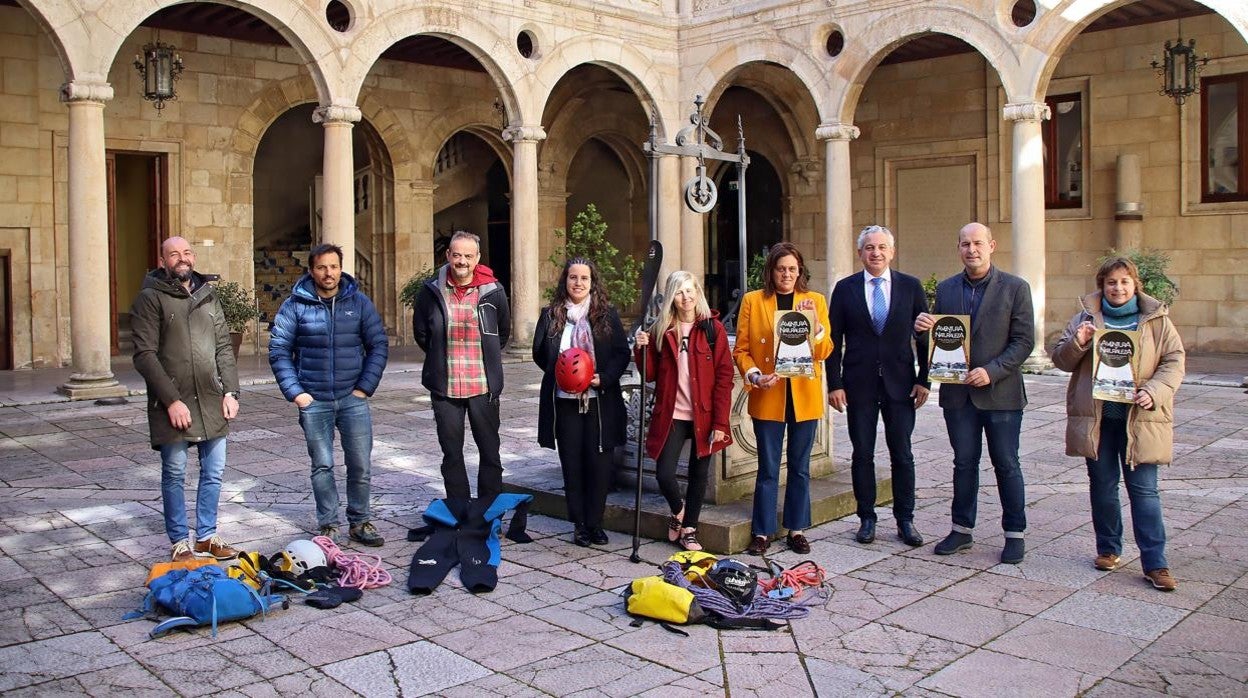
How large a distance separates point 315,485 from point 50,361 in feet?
36.3

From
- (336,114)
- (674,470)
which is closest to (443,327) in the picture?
(674,470)

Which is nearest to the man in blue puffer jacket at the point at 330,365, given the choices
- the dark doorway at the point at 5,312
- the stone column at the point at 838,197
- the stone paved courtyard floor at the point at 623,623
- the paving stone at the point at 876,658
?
the stone paved courtyard floor at the point at 623,623

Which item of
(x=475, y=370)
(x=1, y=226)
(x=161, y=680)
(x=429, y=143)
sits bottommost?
(x=161, y=680)

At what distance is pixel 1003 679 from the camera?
3.93 metres

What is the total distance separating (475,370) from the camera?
5898 mm

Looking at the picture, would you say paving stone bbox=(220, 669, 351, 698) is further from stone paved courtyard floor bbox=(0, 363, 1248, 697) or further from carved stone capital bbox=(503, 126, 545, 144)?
carved stone capital bbox=(503, 126, 545, 144)

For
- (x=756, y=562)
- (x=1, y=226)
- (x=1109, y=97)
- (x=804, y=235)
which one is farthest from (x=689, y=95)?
(x=756, y=562)

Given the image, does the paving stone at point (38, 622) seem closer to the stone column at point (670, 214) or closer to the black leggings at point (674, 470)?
the black leggings at point (674, 470)

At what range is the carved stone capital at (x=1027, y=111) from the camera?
13680 millimetres

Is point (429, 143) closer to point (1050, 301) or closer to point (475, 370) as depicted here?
point (1050, 301)

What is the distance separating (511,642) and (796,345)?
2.01m

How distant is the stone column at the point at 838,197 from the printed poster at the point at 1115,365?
1048 cm

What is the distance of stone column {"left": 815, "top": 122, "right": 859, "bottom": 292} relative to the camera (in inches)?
610

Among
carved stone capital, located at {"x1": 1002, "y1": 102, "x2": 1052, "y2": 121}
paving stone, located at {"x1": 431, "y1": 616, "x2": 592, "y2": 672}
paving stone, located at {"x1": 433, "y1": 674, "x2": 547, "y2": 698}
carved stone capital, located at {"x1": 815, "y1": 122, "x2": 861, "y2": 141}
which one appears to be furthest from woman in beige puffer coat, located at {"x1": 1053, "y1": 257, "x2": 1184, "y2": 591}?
carved stone capital, located at {"x1": 815, "y1": 122, "x2": 861, "y2": 141}
